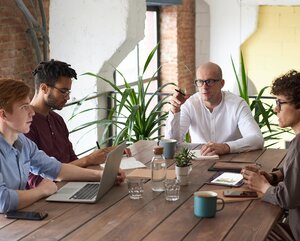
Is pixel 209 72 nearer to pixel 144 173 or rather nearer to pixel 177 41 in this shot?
pixel 144 173

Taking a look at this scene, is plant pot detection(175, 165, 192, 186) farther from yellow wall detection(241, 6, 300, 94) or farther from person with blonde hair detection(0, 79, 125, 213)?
yellow wall detection(241, 6, 300, 94)

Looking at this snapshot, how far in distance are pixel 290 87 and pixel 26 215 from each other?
127cm

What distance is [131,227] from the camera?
2.20m

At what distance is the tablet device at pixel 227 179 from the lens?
2748mm

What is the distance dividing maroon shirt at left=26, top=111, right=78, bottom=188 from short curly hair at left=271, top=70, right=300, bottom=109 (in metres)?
1.27

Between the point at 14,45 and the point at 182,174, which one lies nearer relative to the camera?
the point at 182,174

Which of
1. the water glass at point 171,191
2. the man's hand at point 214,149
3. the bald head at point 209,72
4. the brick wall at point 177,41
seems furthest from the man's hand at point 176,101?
the brick wall at point 177,41

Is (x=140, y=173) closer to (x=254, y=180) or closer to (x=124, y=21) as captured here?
(x=254, y=180)

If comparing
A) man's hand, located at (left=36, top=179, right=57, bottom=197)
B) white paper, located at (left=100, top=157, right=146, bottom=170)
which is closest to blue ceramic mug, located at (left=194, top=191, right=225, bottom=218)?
man's hand, located at (left=36, top=179, right=57, bottom=197)

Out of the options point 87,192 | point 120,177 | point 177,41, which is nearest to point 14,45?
point 120,177

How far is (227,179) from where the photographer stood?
282 cm

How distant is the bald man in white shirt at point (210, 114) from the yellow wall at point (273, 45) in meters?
3.42

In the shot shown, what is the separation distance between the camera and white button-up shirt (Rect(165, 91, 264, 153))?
12.5 feet

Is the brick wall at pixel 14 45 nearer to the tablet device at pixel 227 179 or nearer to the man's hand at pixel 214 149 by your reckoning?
the man's hand at pixel 214 149
